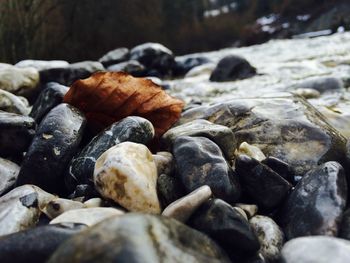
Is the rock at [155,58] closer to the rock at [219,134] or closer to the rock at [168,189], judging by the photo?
the rock at [219,134]

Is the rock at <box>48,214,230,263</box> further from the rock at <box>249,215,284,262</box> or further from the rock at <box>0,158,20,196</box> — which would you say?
the rock at <box>0,158,20,196</box>

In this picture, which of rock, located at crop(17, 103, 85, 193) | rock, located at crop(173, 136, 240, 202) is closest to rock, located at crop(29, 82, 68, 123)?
rock, located at crop(17, 103, 85, 193)

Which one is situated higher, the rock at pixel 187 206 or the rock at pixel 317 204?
the rock at pixel 187 206

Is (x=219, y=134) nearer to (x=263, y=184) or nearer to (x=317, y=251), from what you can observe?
(x=263, y=184)

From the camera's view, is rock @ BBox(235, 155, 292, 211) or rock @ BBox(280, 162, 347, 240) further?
rock @ BBox(235, 155, 292, 211)

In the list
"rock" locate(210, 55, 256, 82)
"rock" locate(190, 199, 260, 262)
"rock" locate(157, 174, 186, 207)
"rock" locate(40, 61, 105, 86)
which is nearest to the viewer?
"rock" locate(190, 199, 260, 262)

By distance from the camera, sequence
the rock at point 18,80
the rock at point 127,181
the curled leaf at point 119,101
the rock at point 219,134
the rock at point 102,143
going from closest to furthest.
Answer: the rock at point 127,181 → the rock at point 102,143 → the rock at point 219,134 → the curled leaf at point 119,101 → the rock at point 18,80

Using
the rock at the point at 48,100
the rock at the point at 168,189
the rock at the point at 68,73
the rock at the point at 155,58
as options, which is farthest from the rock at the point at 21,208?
the rock at the point at 155,58

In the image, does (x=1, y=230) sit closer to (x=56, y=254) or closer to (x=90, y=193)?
(x=90, y=193)
